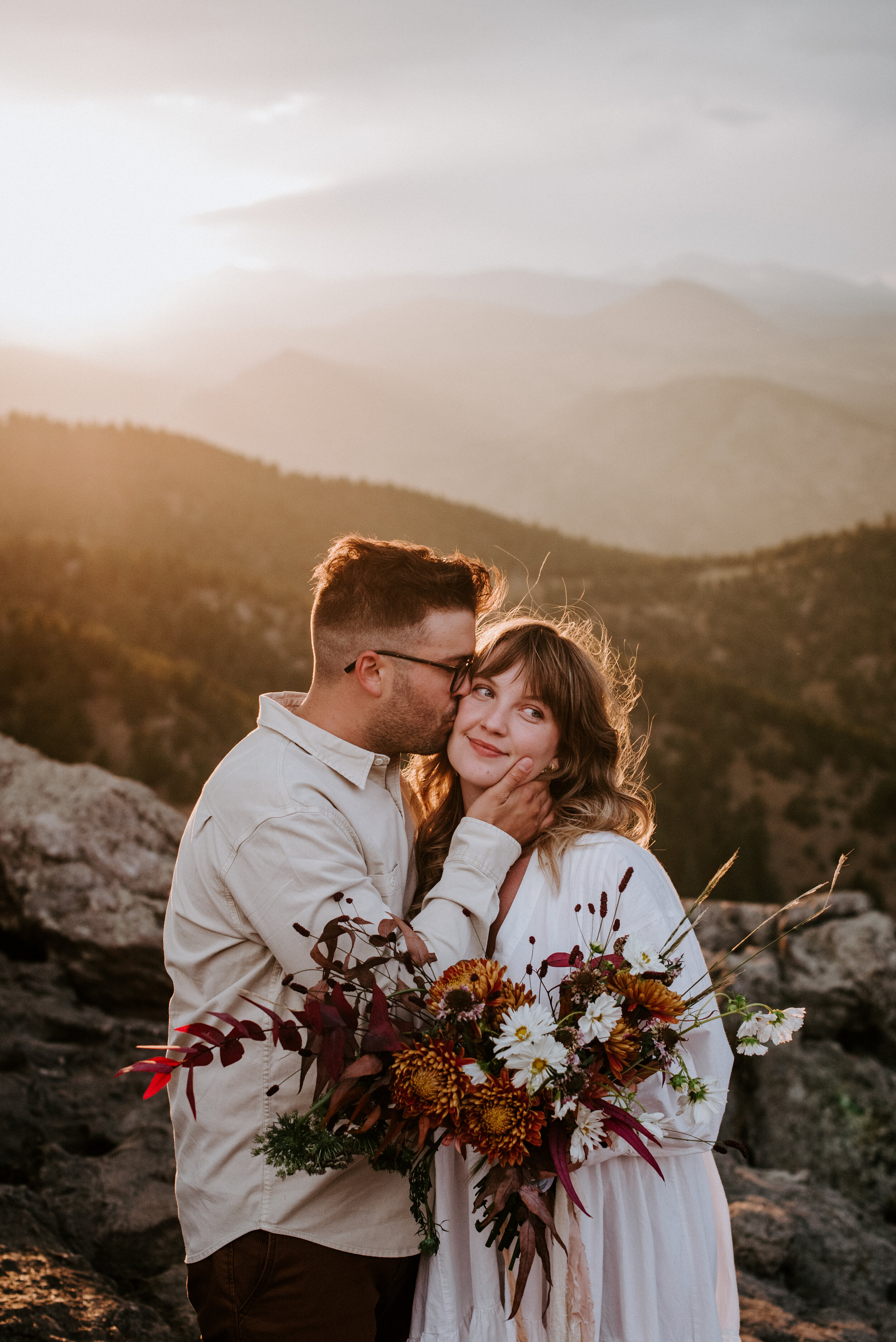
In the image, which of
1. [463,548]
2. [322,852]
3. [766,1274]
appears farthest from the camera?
[463,548]

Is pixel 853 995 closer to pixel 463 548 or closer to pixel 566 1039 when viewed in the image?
pixel 566 1039

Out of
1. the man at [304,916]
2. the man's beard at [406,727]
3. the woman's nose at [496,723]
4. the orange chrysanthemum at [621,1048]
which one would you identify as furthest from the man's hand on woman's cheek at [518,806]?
the orange chrysanthemum at [621,1048]

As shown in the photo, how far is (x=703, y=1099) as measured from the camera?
2.13 metres

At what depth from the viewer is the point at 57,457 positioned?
35.9 metres

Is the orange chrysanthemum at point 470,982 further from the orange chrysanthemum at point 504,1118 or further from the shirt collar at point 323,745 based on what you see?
the shirt collar at point 323,745

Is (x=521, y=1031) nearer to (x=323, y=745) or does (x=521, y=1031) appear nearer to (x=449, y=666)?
(x=323, y=745)

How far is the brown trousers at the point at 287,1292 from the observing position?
2.40 m

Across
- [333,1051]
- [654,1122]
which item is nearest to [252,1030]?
[333,1051]

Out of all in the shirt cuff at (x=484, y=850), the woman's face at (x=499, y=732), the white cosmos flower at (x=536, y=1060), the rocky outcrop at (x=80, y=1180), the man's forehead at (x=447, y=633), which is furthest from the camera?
the rocky outcrop at (x=80, y=1180)

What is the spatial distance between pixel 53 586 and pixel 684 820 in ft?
40.3

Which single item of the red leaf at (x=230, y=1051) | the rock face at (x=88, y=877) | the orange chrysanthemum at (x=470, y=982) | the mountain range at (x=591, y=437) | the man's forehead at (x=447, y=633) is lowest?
the rock face at (x=88, y=877)

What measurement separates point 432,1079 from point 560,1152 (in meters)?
0.32

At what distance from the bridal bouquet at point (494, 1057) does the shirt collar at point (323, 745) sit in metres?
0.61

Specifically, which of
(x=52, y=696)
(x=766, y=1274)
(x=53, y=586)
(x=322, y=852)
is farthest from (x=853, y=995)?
(x=53, y=586)
